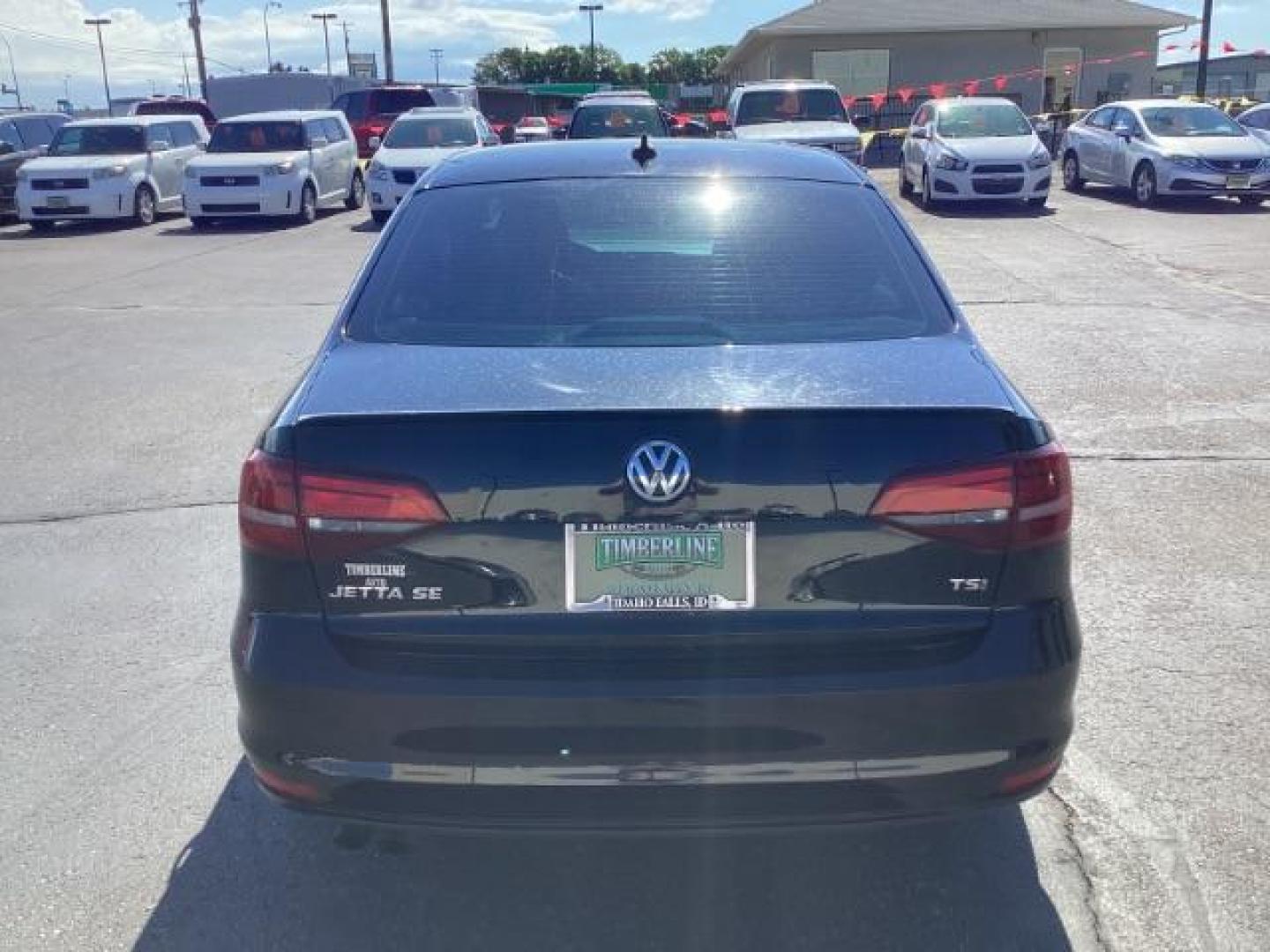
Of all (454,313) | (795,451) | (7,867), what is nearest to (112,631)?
(7,867)

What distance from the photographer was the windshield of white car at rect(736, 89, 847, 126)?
69.3 ft

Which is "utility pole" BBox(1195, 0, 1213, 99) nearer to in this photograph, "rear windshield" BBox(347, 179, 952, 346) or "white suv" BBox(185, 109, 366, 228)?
"white suv" BBox(185, 109, 366, 228)

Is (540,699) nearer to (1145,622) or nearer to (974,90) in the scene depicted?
(1145,622)

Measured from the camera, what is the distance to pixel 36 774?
12.7 feet

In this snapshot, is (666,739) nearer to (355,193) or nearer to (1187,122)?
(1187,122)

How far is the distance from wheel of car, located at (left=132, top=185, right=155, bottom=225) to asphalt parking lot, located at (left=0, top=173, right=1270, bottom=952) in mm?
13575

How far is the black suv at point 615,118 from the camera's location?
1973 cm

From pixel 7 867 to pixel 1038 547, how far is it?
275 centimetres

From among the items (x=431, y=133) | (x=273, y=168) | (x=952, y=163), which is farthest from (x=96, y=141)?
(x=952, y=163)

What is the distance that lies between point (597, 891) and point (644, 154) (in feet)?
7.36

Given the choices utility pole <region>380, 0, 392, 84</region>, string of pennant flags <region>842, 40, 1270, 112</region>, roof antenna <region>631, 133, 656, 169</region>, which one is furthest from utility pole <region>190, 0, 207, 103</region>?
roof antenna <region>631, 133, 656, 169</region>

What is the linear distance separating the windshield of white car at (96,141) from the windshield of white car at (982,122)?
13.5 meters

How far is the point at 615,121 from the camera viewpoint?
19.8m

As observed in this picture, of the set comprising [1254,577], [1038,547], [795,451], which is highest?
[795,451]
